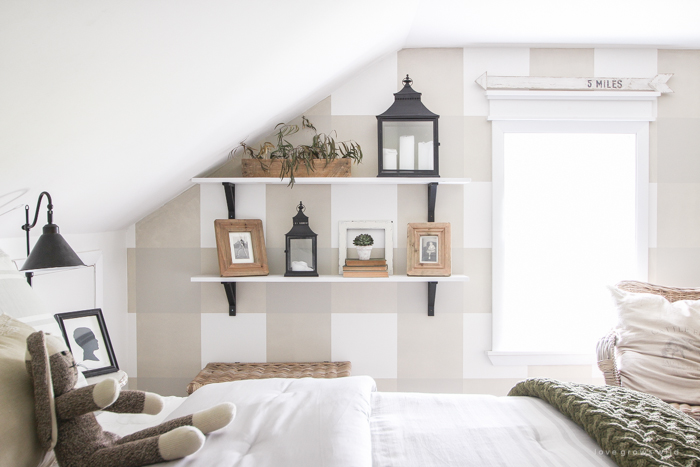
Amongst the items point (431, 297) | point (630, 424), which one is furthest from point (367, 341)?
point (630, 424)

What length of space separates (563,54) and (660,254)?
1.21 metres

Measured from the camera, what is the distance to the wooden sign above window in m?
2.20

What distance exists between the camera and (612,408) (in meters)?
1.02

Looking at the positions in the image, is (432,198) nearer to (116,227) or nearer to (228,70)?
(228,70)

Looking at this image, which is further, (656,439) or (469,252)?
(469,252)

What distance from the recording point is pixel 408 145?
2105 millimetres

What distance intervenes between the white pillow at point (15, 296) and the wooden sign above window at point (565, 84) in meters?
2.13

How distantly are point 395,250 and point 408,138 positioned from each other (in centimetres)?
60

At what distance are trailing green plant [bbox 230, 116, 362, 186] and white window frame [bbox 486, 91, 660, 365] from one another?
30.8 inches

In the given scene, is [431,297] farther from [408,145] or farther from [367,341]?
[408,145]

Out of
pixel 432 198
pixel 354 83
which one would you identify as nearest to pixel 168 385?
pixel 432 198

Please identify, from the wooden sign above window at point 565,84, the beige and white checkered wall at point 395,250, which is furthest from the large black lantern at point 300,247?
the wooden sign above window at point 565,84

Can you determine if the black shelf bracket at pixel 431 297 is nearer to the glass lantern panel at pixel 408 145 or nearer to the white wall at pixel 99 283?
the glass lantern panel at pixel 408 145

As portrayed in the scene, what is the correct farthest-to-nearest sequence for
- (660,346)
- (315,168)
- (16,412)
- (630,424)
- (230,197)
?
1. (230,197)
2. (315,168)
3. (660,346)
4. (630,424)
5. (16,412)
